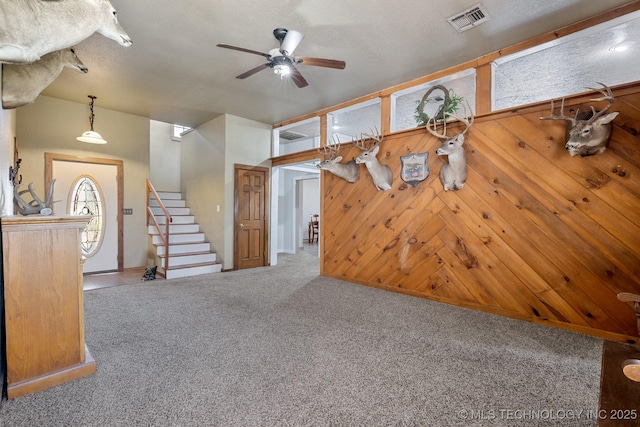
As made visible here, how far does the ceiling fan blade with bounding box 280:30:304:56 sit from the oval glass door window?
4.87m

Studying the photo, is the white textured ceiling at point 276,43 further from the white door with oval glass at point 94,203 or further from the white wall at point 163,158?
the white wall at point 163,158

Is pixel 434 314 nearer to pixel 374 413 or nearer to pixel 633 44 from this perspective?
pixel 374 413

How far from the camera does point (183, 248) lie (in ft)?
19.5

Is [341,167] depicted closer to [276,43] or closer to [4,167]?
[276,43]

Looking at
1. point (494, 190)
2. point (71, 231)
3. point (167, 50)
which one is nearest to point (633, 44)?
point (494, 190)

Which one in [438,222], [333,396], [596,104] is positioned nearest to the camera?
[333,396]

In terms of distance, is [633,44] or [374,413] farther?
[633,44]

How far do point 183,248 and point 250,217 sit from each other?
1484 millimetres

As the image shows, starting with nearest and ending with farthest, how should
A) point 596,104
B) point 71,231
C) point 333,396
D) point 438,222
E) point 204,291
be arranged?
point 333,396 < point 71,231 < point 596,104 < point 438,222 < point 204,291

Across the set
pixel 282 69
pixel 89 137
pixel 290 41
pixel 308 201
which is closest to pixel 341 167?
pixel 282 69

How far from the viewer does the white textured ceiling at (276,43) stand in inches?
110

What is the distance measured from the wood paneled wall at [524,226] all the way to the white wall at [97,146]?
490cm

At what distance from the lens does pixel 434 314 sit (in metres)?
3.52

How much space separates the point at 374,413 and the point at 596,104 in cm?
349
